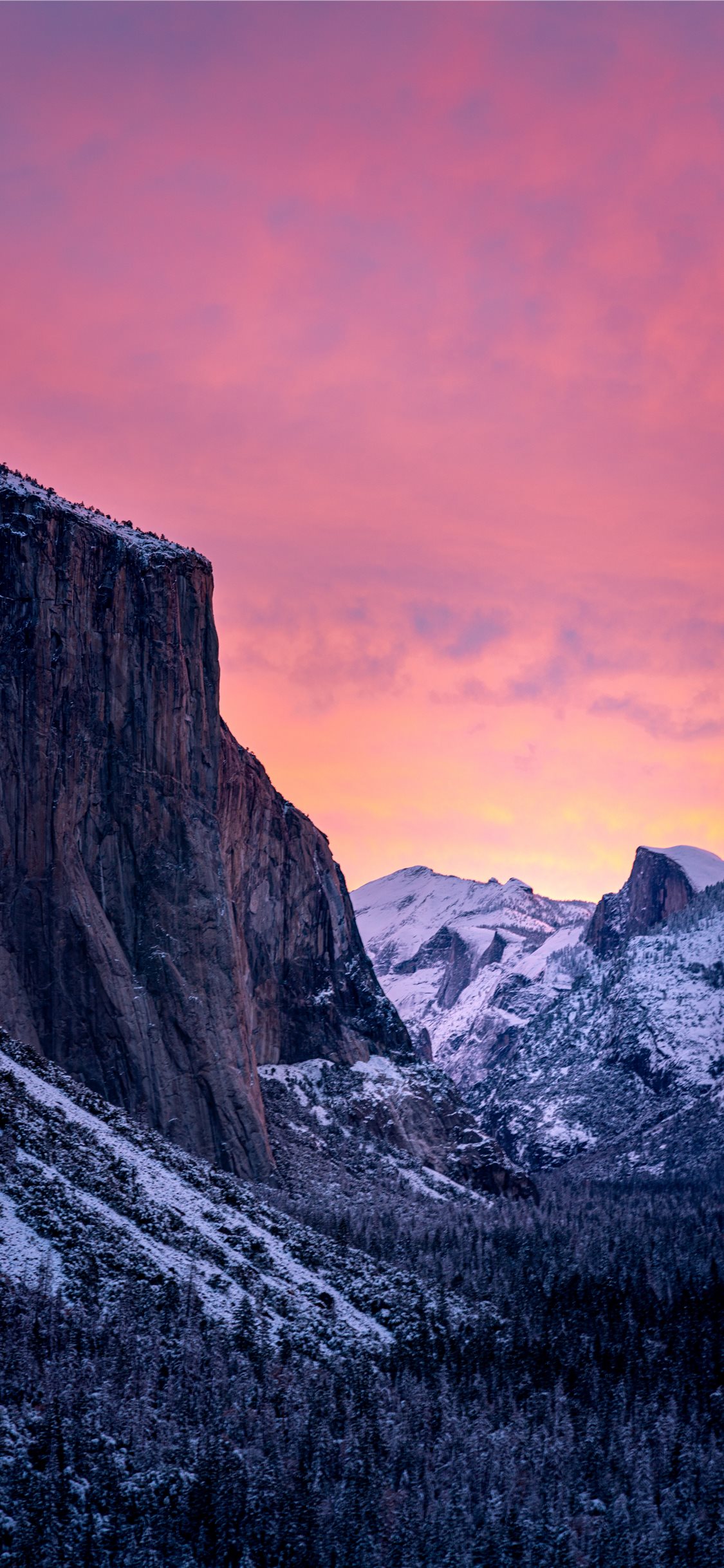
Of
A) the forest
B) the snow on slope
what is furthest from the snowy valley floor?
the snow on slope

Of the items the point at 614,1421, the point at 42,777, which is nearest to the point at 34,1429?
the point at 614,1421

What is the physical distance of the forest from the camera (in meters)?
98.9

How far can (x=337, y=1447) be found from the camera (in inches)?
4532

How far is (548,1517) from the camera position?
108 meters

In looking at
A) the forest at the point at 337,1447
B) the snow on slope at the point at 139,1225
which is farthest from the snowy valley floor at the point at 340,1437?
the snow on slope at the point at 139,1225

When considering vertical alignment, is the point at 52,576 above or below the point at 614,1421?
above

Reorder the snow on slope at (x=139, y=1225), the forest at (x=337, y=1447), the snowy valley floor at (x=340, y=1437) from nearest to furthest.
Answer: the forest at (x=337, y=1447), the snowy valley floor at (x=340, y=1437), the snow on slope at (x=139, y=1225)

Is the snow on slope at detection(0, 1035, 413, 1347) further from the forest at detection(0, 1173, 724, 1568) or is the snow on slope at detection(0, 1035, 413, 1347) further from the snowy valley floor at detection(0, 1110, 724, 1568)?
the forest at detection(0, 1173, 724, 1568)

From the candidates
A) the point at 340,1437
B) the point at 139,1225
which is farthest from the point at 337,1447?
the point at 139,1225

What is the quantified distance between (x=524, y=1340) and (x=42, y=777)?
281ft

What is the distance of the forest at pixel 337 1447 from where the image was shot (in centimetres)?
9888

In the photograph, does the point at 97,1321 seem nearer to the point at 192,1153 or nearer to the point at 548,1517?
the point at 548,1517

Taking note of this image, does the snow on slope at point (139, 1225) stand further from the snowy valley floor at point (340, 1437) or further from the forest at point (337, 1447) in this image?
the forest at point (337, 1447)

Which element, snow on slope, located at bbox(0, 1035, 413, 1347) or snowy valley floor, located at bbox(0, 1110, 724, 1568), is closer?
snowy valley floor, located at bbox(0, 1110, 724, 1568)
